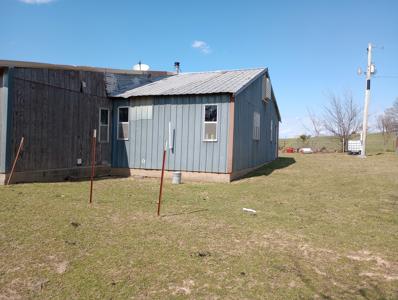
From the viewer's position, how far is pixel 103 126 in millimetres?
14508

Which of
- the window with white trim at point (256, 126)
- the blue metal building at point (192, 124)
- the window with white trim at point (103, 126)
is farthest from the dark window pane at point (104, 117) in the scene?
the window with white trim at point (256, 126)

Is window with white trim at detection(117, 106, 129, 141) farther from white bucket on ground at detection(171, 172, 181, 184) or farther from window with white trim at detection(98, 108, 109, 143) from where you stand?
white bucket on ground at detection(171, 172, 181, 184)

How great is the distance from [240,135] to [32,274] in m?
10.3

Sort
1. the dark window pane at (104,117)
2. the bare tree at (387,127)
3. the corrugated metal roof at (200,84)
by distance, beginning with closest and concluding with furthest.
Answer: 1. the corrugated metal roof at (200,84)
2. the dark window pane at (104,117)
3. the bare tree at (387,127)

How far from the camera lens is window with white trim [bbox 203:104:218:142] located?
12.8 metres

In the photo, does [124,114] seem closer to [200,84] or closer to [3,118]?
[200,84]

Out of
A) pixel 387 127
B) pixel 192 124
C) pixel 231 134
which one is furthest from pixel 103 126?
pixel 387 127

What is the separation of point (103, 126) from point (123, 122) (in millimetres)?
859

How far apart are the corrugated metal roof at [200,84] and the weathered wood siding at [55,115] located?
143 cm

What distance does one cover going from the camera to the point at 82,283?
13.4ft

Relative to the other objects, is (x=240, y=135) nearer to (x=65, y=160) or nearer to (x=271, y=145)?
(x=65, y=160)

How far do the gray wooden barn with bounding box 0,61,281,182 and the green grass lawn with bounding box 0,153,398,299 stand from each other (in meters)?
2.61

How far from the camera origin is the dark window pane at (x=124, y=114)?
1456 centimetres

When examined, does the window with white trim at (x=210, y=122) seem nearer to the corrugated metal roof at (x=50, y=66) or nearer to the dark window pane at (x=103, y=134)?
the dark window pane at (x=103, y=134)
